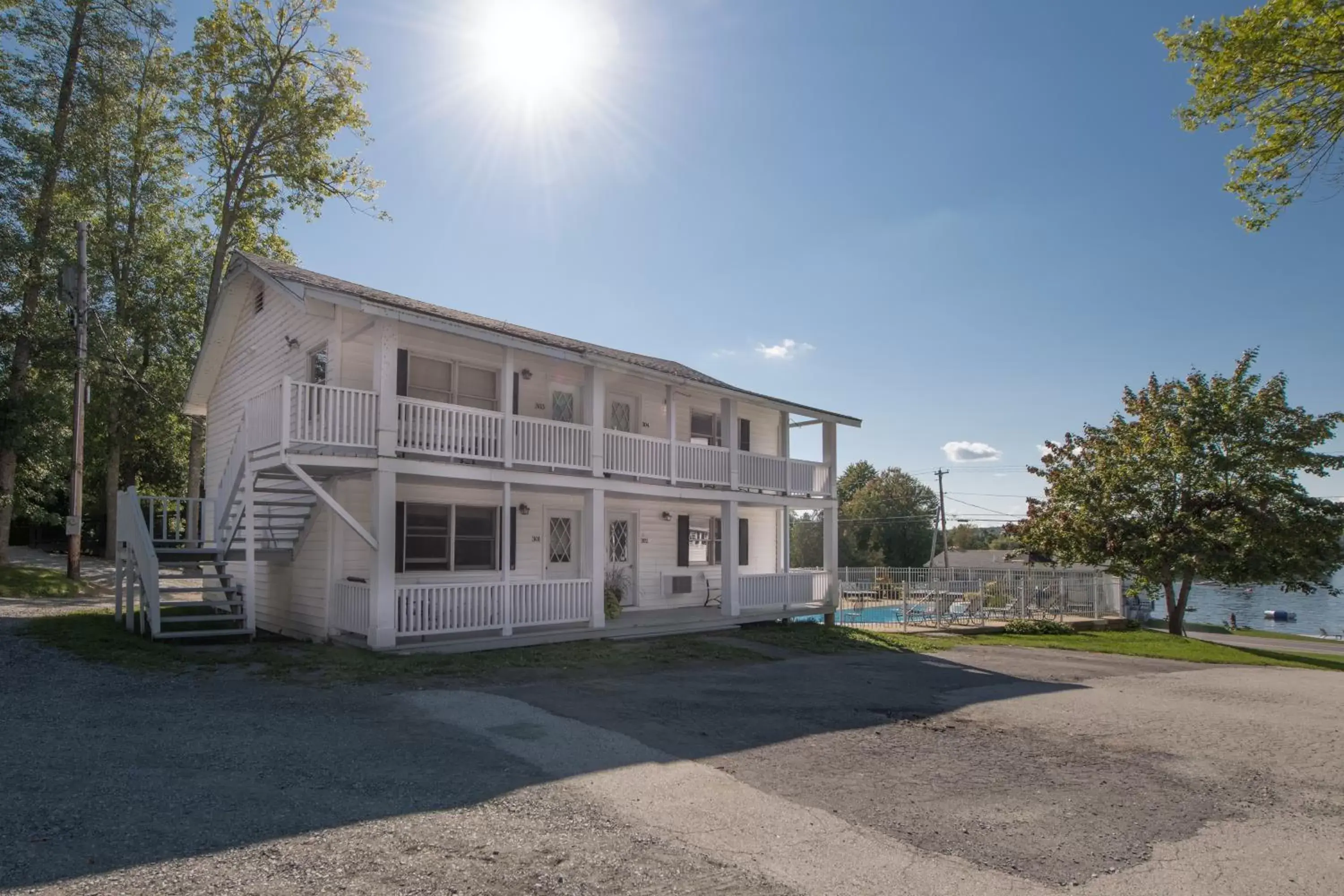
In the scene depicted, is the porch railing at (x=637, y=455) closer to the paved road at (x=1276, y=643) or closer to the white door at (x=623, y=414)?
the white door at (x=623, y=414)

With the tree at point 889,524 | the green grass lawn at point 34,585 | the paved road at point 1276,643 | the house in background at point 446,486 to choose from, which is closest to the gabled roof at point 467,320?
the house in background at point 446,486

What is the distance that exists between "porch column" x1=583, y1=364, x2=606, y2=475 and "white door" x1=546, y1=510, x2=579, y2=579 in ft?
7.21

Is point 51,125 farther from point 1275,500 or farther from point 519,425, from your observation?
point 1275,500

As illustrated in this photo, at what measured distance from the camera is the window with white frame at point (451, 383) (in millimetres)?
14336

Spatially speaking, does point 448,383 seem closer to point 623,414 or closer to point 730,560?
point 623,414

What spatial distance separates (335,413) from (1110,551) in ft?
66.2

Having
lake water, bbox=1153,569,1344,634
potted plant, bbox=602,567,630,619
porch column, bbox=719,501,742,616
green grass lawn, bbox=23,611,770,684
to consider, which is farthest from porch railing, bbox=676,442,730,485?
lake water, bbox=1153,569,1344,634

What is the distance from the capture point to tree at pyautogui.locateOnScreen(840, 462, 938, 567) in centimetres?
7706

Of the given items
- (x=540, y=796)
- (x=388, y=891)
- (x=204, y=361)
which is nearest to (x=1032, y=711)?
(x=540, y=796)

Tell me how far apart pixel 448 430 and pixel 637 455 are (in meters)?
4.13

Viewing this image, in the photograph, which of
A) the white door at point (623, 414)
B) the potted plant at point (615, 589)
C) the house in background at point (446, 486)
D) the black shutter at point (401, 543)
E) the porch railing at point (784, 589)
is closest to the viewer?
the house in background at point (446, 486)

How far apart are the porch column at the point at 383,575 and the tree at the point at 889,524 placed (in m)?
67.3

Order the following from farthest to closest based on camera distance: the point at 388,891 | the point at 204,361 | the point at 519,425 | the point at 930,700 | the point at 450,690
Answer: the point at 204,361, the point at 519,425, the point at 930,700, the point at 450,690, the point at 388,891

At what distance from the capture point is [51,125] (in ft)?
83.0
